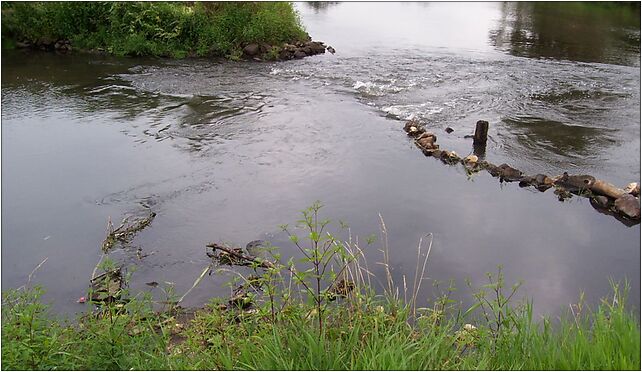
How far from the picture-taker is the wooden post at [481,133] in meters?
9.77

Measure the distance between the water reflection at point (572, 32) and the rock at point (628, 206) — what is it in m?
9.40

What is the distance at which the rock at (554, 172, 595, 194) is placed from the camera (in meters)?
8.09

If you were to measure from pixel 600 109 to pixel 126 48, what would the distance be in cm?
1245

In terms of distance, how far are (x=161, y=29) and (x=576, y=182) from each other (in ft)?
41.7

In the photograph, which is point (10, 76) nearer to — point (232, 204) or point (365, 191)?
point (232, 204)

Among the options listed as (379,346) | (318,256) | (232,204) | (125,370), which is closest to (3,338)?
(125,370)

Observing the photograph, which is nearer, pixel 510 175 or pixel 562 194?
pixel 562 194

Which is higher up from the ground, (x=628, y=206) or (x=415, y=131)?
(x=415, y=131)

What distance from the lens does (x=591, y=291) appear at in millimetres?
5941

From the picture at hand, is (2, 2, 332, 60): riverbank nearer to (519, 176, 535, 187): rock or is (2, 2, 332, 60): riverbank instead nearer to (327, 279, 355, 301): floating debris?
(519, 176, 535, 187): rock

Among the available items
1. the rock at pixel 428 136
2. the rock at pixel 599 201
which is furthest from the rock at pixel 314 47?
the rock at pixel 599 201

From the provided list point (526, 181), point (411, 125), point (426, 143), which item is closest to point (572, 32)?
point (411, 125)

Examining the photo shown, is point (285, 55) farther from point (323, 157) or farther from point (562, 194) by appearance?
point (562, 194)

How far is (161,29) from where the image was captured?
1691 cm
